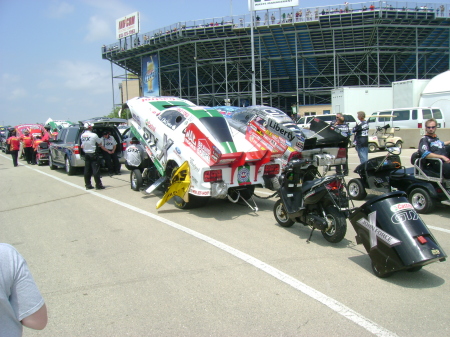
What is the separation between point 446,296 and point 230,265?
245 centimetres

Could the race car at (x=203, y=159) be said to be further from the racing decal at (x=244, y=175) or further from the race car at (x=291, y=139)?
the race car at (x=291, y=139)

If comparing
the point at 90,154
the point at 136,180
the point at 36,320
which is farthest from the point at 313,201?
the point at 90,154

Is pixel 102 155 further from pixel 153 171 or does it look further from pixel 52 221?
pixel 52 221

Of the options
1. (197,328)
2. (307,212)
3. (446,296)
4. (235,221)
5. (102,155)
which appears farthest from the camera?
(102,155)

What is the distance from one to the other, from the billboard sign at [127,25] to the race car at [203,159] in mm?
39935

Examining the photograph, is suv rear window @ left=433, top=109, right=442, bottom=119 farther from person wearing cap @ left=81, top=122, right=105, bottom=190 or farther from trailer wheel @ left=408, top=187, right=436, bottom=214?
person wearing cap @ left=81, top=122, right=105, bottom=190

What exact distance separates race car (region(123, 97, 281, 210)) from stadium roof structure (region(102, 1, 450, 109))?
2844 cm

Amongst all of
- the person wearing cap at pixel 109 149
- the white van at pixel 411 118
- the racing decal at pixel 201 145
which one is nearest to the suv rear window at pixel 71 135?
the person wearing cap at pixel 109 149

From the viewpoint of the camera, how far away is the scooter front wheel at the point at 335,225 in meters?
5.24

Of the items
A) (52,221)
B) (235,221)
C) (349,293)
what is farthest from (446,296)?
(52,221)

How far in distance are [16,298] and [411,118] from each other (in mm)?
21886

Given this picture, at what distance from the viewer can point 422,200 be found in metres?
7.12

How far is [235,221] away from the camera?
7.04 metres

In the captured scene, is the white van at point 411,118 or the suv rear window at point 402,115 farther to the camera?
the suv rear window at point 402,115
